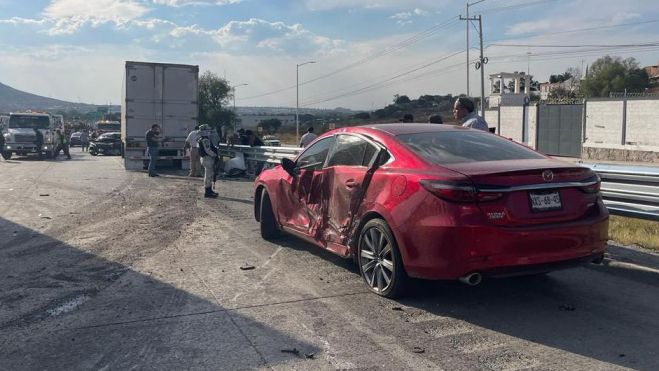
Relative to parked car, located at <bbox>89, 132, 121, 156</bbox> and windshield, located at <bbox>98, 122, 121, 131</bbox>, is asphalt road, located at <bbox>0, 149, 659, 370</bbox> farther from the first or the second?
windshield, located at <bbox>98, 122, 121, 131</bbox>

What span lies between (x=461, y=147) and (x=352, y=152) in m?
1.17

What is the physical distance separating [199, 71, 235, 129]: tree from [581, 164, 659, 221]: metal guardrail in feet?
252

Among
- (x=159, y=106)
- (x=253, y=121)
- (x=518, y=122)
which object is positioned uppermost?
(x=253, y=121)

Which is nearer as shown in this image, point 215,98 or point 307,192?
point 307,192

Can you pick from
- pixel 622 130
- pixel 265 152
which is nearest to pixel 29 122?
pixel 265 152

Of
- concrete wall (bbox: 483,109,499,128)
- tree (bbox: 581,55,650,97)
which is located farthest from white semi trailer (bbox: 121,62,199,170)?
tree (bbox: 581,55,650,97)

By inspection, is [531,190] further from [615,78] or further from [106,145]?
[615,78]

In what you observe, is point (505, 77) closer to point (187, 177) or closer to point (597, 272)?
point (187, 177)

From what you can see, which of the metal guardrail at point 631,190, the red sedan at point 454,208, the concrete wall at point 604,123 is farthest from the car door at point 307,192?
the concrete wall at point 604,123

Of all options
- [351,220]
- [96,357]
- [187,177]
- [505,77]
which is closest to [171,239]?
[351,220]

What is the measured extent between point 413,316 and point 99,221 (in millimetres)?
6947

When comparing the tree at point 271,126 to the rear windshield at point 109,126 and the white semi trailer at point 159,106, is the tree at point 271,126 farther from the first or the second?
the white semi trailer at point 159,106

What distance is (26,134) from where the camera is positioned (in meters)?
31.0

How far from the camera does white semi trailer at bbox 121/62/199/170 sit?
21.7 metres
